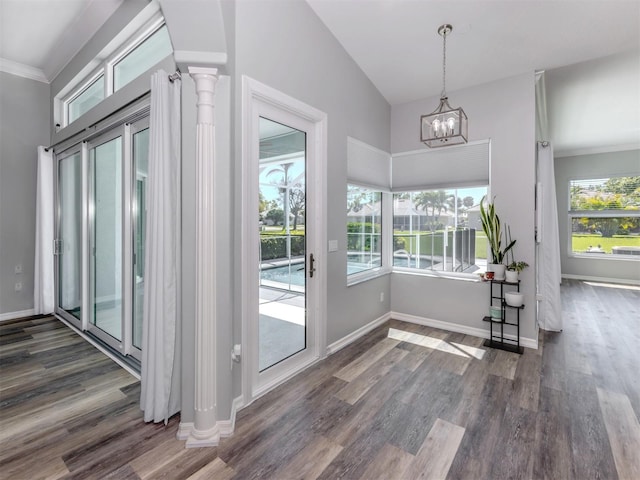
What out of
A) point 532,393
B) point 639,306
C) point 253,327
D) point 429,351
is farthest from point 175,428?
point 639,306

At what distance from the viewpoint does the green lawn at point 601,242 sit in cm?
666

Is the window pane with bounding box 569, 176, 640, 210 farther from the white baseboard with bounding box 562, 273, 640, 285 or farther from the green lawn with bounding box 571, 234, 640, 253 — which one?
the white baseboard with bounding box 562, 273, 640, 285

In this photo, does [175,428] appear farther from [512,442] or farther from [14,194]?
[14,194]

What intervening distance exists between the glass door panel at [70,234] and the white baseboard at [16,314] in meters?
0.43

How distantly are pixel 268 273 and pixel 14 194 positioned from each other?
407cm

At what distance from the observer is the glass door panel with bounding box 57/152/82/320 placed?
394 centimetres

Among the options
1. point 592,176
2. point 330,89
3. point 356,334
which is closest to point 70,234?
point 330,89

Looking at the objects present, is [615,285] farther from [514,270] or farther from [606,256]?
[514,270]

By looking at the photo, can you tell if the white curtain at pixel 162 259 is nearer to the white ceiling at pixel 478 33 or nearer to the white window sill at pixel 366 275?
the white ceiling at pixel 478 33

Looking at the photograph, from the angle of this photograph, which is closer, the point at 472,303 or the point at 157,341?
the point at 157,341

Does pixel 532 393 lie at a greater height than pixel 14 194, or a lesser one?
lesser

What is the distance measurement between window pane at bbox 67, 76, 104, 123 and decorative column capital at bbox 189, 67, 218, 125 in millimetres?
2420

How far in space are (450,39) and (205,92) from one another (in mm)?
2432

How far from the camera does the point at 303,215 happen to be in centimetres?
290
